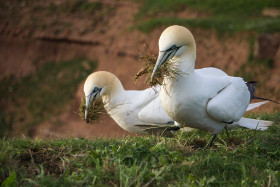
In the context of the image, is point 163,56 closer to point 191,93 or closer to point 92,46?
point 191,93

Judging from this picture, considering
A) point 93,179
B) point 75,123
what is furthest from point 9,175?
point 75,123

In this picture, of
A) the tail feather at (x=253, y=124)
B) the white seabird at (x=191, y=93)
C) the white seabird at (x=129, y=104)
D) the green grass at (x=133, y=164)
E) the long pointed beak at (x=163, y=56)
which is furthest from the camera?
the white seabird at (x=129, y=104)

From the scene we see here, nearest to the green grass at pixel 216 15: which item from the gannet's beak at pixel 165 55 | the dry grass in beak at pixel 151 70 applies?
the gannet's beak at pixel 165 55

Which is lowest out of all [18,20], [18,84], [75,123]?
[75,123]

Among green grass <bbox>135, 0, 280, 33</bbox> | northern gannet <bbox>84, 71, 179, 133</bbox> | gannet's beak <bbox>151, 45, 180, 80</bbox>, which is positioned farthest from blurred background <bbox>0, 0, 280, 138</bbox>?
gannet's beak <bbox>151, 45, 180, 80</bbox>

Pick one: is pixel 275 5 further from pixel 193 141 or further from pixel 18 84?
pixel 193 141

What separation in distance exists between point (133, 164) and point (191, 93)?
60.3 inches

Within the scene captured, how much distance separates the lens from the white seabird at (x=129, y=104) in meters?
6.68

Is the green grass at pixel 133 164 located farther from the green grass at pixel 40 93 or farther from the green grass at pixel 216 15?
the green grass at pixel 40 93

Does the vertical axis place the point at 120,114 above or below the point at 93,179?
above

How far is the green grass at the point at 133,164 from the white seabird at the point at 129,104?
1827mm

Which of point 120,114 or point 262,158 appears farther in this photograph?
point 120,114

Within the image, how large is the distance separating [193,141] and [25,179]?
7.49ft

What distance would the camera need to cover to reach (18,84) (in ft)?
58.6
